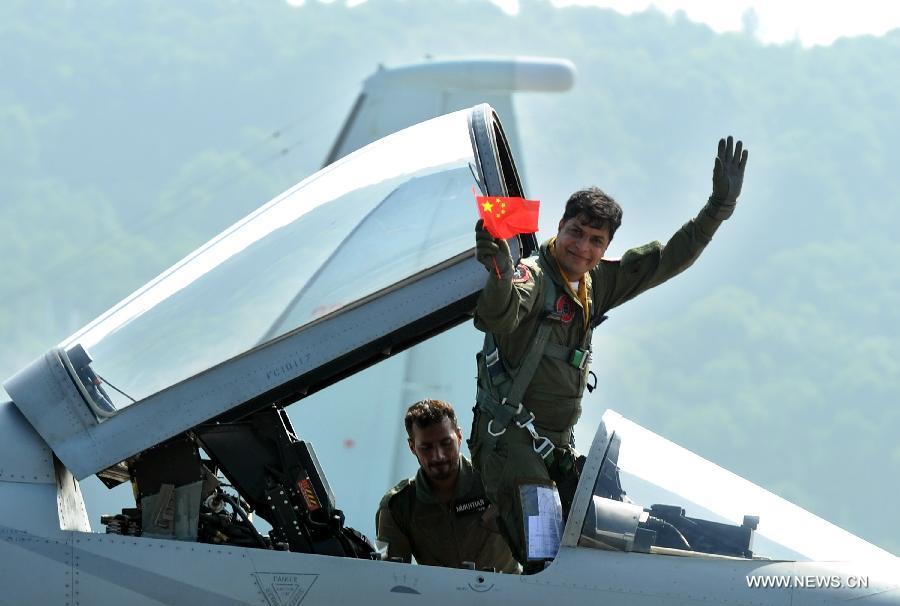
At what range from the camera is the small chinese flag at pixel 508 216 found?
14.0 feet

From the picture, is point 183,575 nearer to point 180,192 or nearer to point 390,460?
point 390,460

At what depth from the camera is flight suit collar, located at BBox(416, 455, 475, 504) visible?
5.84 metres

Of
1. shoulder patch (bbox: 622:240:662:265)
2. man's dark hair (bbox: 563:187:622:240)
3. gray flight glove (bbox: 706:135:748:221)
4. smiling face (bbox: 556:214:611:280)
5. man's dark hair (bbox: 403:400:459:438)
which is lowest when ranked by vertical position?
man's dark hair (bbox: 403:400:459:438)

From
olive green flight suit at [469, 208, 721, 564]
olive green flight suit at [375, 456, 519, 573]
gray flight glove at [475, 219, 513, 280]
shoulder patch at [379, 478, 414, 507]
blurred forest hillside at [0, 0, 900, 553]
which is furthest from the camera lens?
blurred forest hillside at [0, 0, 900, 553]

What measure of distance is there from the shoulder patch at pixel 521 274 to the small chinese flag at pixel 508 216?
346 mm

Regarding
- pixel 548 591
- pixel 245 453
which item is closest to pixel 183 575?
pixel 245 453

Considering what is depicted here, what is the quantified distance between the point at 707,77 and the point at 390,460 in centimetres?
7462

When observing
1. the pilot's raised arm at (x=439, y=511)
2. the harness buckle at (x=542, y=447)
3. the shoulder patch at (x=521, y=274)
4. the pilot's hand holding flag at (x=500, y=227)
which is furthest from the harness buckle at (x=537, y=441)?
the pilot's raised arm at (x=439, y=511)

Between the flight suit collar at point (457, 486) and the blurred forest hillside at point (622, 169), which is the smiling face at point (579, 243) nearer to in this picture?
the flight suit collar at point (457, 486)

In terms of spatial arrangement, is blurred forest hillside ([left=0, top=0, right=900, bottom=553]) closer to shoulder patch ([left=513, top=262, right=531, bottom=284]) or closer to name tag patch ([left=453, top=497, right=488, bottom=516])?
name tag patch ([left=453, top=497, right=488, bottom=516])

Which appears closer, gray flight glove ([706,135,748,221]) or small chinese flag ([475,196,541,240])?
small chinese flag ([475,196,541,240])

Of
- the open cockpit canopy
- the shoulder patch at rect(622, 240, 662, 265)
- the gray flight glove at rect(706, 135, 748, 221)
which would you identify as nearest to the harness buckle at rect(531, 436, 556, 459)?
the open cockpit canopy

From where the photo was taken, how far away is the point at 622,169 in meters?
75.2

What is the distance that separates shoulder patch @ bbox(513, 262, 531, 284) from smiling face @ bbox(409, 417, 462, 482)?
4.28 feet
